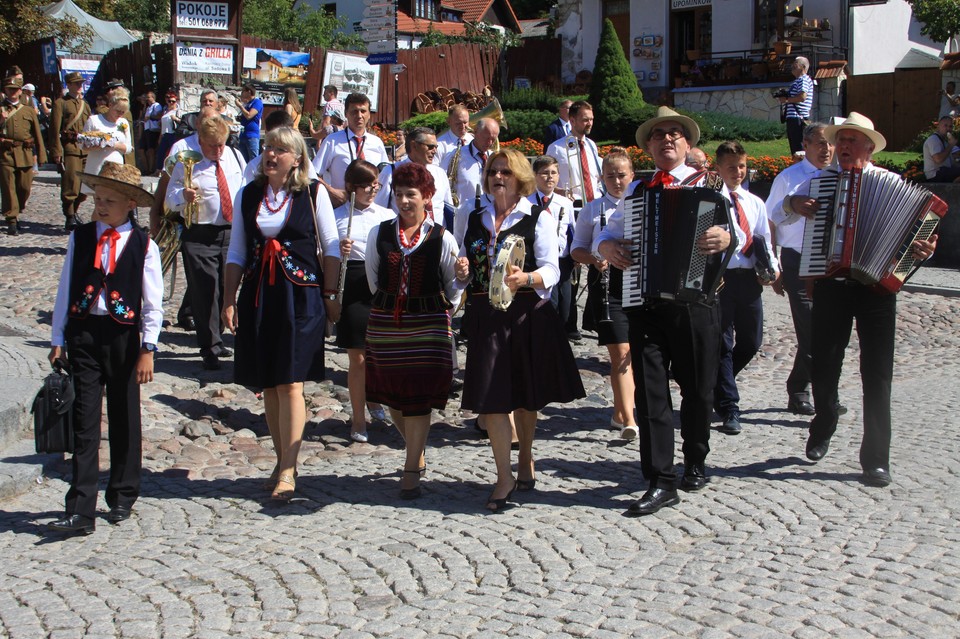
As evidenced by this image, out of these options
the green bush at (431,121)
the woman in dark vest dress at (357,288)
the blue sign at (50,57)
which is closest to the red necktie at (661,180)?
the woman in dark vest dress at (357,288)

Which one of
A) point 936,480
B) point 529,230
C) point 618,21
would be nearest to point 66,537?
point 529,230

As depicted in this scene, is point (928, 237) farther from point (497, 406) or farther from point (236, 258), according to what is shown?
point (236, 258)

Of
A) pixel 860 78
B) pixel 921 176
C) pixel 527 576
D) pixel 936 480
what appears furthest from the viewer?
pixel 860 78

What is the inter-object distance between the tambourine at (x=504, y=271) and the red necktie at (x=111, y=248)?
1.93m

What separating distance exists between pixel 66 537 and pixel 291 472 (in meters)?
1.22

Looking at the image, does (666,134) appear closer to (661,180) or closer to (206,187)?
(661,180)

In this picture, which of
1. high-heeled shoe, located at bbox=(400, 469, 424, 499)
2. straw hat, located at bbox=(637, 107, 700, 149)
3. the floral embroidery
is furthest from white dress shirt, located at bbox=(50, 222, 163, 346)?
straw hat, located at bbox=(637, 107, 700, 149)

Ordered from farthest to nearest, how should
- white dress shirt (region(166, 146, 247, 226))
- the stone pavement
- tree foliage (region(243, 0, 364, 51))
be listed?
tree foliage (region(243, 0, 364, 51)) < white dress shirt (region(166, 146, 247, 226)) < the stone pavement

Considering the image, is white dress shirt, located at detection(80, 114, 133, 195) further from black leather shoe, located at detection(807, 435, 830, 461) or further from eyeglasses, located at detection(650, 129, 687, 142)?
black leather shoe, located at detection(807, 435, 830, 461)

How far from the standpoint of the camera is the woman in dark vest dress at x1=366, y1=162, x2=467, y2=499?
596cm

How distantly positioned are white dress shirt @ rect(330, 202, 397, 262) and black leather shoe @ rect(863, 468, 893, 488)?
3460 millimetres

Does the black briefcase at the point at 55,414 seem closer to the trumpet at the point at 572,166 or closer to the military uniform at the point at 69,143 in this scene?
the trumpet at the point at 572,166

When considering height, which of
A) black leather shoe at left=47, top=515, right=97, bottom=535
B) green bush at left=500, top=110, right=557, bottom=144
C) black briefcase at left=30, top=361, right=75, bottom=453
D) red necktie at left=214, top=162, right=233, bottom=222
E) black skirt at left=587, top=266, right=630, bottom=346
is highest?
green bush at left=500, top=110, right=557, bottom=144

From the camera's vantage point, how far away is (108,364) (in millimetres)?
5527
